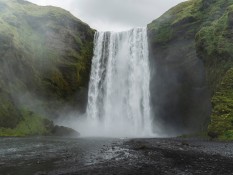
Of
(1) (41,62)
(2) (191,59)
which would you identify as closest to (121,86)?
(2) (191,59)

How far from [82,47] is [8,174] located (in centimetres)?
7121

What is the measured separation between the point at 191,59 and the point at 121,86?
19.7 m

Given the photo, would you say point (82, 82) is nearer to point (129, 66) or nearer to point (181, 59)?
point (129, 66)

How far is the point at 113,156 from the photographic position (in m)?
25.2

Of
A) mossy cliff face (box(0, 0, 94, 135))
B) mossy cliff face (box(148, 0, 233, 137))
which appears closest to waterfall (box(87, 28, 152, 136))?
mossy cliff face (box(148, 0, 233, 137))

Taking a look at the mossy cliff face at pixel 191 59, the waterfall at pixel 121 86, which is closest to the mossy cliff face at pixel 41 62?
the waterfall at pixel 121 86

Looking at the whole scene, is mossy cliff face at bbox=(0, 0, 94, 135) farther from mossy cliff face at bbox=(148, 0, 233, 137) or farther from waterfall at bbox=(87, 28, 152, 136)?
mossy cliff face at bbox=(148, 0, 233, 137)

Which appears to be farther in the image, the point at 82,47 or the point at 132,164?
the point at 82,47

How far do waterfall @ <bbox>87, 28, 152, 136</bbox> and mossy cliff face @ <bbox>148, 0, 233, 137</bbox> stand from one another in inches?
122

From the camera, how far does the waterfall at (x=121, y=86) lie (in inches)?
2923

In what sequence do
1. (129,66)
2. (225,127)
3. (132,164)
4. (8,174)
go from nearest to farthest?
(8,174) → (132,164) → (225,127) → (129,66)

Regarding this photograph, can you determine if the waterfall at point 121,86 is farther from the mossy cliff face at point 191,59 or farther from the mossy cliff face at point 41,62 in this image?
the mossy cliff face at point 41,62

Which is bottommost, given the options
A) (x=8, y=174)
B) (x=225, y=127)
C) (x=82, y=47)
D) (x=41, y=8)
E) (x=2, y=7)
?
(x=8, y=174)


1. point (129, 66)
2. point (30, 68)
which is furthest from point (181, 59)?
point (30, 68)
